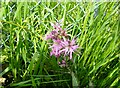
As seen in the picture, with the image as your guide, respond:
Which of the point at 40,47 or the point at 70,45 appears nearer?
the point at 70,45

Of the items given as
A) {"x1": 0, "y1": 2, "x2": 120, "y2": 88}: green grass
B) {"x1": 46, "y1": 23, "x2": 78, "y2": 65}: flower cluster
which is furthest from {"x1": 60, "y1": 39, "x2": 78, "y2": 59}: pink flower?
{"x1": 0, "y1": 2, "x2": 120, "y2": 88}: green grass

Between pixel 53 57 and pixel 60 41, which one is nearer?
pixel 60 41

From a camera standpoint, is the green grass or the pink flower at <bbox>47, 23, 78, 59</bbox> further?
the green grass

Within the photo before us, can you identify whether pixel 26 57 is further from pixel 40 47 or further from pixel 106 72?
pixel 106 72

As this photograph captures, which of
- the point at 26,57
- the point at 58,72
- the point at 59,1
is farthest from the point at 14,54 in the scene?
the point at 59,1

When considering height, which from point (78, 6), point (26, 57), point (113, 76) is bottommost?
point (113, 76)

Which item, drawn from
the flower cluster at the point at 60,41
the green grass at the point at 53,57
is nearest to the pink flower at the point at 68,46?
the flower cluster at the point at 60,41

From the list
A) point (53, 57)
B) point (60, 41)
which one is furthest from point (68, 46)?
point (53, 57)

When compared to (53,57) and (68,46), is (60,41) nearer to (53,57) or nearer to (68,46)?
(68,46)

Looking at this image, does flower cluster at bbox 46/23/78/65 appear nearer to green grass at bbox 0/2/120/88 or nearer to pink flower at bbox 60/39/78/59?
pink flower at bbox 60/39/78/59
